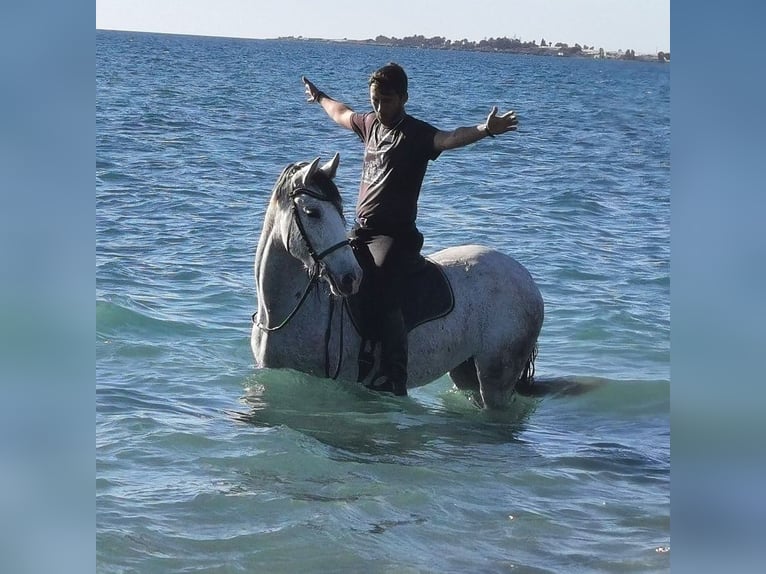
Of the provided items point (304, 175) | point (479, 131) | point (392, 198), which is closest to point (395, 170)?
point (392, 198)

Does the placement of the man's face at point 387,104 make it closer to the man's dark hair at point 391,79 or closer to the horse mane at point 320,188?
the man's dark hair at point 391,79

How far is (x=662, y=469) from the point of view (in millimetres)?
6074

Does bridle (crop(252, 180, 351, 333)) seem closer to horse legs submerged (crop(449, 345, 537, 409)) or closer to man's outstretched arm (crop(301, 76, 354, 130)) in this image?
man's outstretched arm (crop(301, 76, 354, 130))

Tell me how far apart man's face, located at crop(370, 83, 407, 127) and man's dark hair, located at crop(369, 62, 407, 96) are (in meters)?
0.03

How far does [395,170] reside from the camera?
20.2 feet

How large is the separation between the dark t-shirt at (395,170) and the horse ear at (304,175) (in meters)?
0.57

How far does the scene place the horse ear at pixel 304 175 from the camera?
19.0 feet

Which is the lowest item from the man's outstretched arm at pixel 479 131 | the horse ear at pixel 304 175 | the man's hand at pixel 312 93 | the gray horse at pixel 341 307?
the gray horse at pixel 341 307

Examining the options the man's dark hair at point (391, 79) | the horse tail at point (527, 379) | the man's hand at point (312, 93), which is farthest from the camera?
the man's hand at point (312, 93)

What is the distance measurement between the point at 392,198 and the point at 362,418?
4.71 feet

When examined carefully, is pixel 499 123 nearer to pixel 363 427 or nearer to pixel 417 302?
pixel 417 302

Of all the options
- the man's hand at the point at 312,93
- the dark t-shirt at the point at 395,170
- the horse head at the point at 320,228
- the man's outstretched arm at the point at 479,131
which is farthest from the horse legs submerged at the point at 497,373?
the man's hand at the point at 312,93
